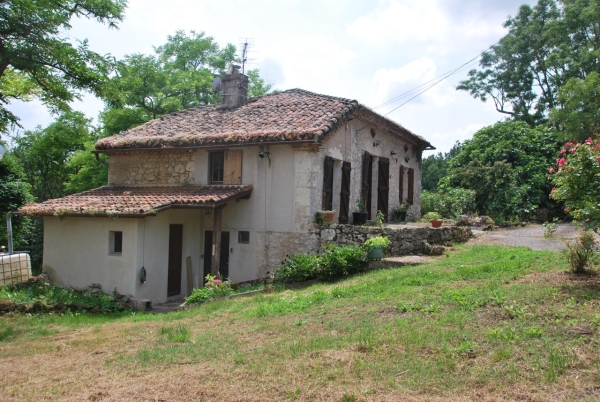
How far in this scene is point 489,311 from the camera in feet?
20.9

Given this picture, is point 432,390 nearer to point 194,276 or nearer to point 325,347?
point 325,347

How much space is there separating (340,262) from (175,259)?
526 cm

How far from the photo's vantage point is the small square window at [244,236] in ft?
43.9

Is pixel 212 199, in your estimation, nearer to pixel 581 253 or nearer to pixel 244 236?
pixel 244 236

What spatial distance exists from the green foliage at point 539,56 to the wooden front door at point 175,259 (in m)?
22.0

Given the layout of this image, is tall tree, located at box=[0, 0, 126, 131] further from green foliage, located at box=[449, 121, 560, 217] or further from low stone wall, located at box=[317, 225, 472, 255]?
green foliage, located at box=[449, 121, 560, 217]

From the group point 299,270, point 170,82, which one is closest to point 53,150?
point 170,82

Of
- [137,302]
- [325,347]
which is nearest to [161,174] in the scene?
[137,302]

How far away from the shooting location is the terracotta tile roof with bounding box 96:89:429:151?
41.3ft

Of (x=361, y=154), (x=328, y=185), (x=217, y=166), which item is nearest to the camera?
(x=328, y=185)

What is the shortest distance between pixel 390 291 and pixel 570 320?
3.18 metres

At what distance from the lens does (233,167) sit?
13.6 metres

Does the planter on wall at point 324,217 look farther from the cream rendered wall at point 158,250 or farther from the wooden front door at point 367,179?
the cream rendered wall at point 158,250

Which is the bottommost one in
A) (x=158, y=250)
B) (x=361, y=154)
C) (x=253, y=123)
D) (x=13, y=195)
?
(x=158, y=250)
